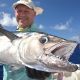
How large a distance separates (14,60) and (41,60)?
33cm

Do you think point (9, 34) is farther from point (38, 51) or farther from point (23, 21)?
point (23, 21)

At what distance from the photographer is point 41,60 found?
11.9 ft

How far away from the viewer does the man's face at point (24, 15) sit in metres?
4.90

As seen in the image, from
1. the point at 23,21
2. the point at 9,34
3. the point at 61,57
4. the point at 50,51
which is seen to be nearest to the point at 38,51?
the point at 50,51

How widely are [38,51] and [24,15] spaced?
4.47ft

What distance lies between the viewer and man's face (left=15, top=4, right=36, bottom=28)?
4899 mm

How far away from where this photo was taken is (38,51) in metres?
3.68

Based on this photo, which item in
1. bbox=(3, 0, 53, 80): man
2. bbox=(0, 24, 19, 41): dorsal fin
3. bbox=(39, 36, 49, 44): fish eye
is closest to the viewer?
bbox=(39, 36, 49, 44): fish eye

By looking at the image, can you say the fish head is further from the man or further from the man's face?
the man's face

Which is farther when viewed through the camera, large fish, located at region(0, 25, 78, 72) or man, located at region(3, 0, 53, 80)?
man, located at region(3, 0, 53, 80)

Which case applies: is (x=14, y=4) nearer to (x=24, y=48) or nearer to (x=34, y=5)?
(x=34, y=5)

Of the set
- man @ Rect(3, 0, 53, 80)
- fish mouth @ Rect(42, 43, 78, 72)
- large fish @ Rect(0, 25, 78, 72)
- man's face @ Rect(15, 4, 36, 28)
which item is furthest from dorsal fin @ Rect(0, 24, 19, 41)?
man's face @ Rect(15, 4, 36, 28)

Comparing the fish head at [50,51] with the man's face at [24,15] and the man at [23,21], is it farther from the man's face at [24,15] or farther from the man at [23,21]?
the man's face at [24,15]

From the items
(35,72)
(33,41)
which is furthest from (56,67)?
(35,72)
